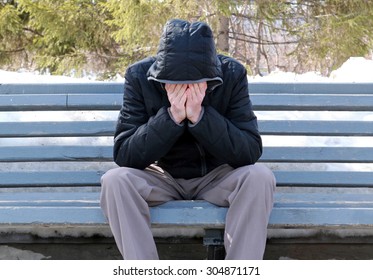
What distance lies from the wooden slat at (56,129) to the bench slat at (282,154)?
0.11 metres

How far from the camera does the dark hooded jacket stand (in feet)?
9.85

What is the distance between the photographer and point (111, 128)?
153 inches

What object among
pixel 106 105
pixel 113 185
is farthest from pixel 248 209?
pixel 106 105

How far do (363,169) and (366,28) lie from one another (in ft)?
20.3

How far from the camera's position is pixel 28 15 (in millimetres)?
12227

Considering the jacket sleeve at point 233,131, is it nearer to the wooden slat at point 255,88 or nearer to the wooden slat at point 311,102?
the wooden slat at point 311,102

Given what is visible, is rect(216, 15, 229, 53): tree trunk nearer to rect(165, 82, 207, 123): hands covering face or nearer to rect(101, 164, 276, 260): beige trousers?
rect(165, 82, 207, 123): hands covering face

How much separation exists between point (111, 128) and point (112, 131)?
19mm

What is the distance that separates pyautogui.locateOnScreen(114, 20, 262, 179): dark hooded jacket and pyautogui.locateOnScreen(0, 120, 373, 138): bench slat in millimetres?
657

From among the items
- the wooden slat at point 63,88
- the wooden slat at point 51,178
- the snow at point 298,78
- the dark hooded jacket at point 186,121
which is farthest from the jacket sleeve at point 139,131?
the snow at point 298,78

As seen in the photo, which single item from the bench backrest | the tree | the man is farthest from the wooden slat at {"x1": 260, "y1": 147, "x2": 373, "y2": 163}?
the tree

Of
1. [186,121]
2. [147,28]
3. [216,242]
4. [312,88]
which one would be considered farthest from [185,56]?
[147,28]

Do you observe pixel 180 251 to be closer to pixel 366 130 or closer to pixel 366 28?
pixel 366 130

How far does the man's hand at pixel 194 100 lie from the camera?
9.83ft
